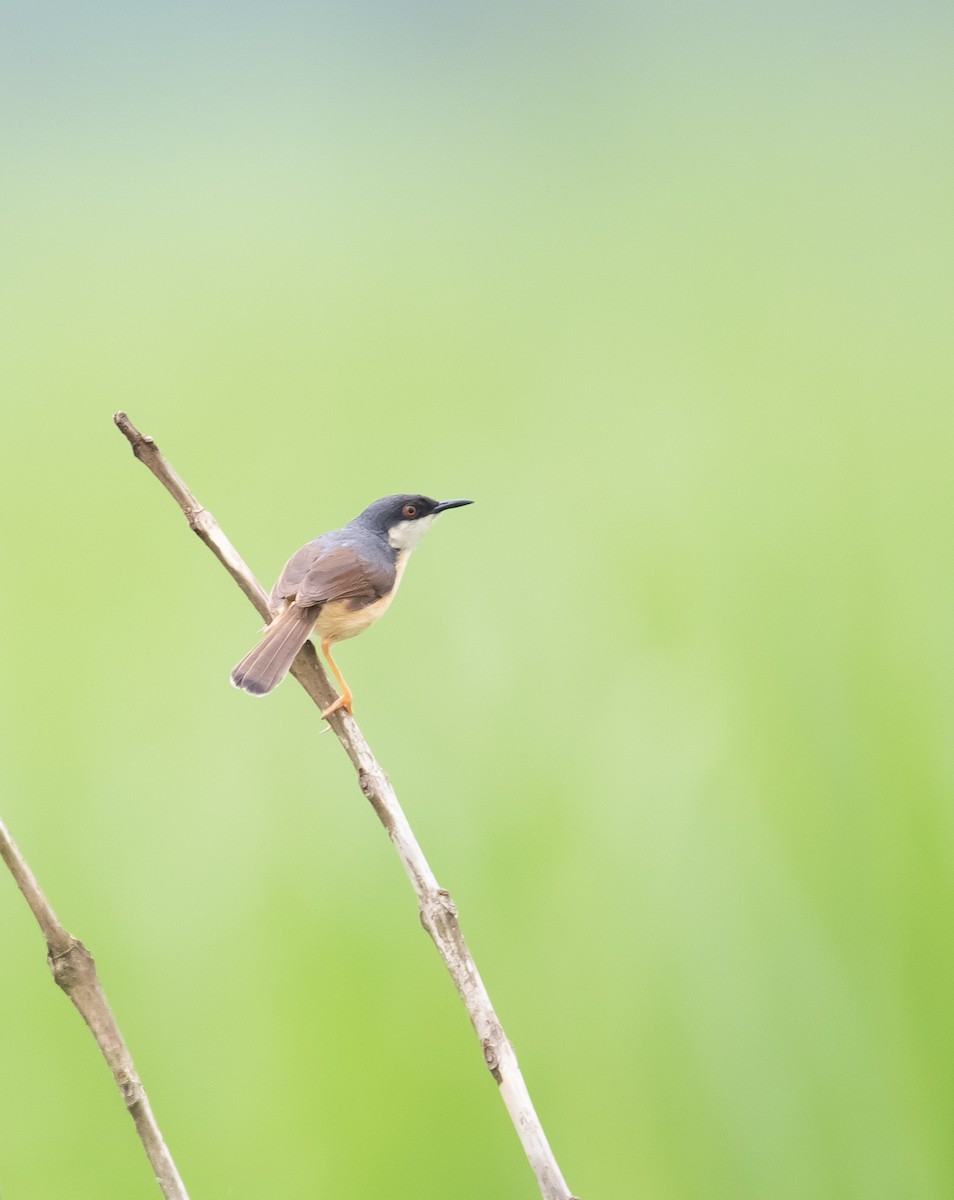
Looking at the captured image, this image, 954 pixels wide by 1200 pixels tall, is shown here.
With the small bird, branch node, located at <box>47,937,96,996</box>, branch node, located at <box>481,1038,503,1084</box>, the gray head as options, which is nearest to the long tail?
the small bird

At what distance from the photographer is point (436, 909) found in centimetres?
103

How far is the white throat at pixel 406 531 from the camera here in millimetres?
1483

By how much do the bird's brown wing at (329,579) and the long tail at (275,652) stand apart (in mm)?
17

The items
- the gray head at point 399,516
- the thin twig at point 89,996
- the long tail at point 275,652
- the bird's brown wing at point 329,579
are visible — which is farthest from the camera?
the gray head at point 399,516

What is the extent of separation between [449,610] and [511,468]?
273 millimetres

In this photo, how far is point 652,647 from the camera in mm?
1811

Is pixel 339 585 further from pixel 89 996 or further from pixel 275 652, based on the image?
pixel 89 996

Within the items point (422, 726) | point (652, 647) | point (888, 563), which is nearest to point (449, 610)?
point (422, 726)

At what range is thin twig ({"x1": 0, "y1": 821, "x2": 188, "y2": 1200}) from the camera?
3.17 ft

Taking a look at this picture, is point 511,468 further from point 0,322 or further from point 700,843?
point 0,322

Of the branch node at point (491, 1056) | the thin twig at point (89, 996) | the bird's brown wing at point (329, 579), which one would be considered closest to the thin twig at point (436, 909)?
the branch node at point (491, 1056)

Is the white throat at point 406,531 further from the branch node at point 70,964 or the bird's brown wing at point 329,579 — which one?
the branch node at point 70,964

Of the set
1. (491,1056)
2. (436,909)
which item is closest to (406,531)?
(436,909)

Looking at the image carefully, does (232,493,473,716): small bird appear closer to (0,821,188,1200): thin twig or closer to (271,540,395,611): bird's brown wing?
(271,540,395,611): bird's brown wing
